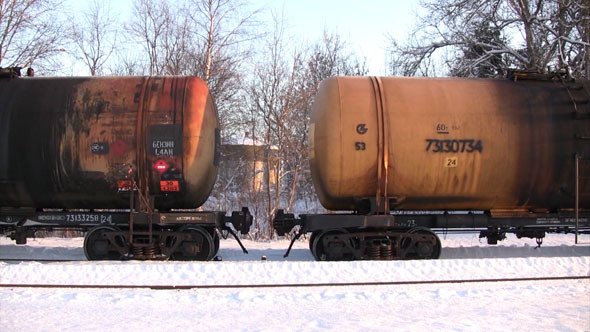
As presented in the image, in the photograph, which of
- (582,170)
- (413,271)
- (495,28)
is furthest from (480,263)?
(495,28)

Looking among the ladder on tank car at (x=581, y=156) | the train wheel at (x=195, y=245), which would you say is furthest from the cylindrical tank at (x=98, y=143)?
the ladder on tank car at (x=581, y=156)

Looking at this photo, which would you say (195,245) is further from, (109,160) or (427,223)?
(427,223)

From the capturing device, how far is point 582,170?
405 inches

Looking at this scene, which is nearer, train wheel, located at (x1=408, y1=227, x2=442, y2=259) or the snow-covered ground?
the snow-covered ground

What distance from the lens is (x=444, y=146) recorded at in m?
10.1

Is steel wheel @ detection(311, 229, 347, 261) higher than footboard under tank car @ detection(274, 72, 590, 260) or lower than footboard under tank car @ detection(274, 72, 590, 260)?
lower

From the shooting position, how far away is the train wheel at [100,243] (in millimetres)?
10344

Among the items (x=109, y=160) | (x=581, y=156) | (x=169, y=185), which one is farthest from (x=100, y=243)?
(x=581, y=156)

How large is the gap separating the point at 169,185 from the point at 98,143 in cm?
165

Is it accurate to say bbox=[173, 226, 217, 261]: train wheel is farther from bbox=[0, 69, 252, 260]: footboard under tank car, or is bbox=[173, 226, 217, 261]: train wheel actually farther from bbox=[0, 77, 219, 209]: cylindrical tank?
bbox=[0, 77, 219, 209]: cylindrical tank

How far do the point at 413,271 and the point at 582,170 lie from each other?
4319 mm

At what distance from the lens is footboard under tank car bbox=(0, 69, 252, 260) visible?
10.1m

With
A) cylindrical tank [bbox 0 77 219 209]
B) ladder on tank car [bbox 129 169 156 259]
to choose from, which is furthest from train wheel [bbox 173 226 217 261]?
cylindrical tank [bbox 0 77 219 209]

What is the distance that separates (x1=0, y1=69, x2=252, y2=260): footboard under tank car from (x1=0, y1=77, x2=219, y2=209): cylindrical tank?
0.02 meters
